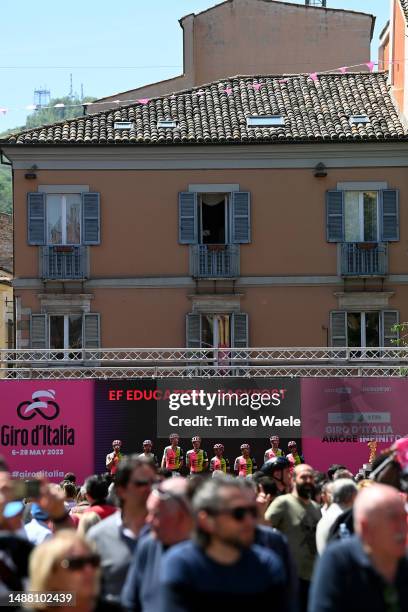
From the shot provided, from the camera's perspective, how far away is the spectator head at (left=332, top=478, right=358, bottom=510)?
32.6ft

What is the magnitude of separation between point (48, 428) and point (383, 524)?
17.7 metres

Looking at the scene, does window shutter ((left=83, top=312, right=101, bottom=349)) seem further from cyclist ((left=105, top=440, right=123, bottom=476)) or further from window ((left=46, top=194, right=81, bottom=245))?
cyclist ((left=105, top=440, right=123, bottom=476))

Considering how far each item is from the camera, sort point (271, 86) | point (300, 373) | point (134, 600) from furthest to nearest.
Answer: point (271, 86), point (300, 373), point (134, 600)

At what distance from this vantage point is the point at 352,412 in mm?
23578

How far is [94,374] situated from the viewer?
26.9 meters

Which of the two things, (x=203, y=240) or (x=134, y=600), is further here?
(x=203, y=240)

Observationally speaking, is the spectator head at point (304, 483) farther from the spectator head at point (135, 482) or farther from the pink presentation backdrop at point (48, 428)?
the pink presentation backdrop at point (48, 428)

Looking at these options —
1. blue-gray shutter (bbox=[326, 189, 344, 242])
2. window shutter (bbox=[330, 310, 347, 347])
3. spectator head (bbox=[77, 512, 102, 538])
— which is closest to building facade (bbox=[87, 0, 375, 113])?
blue-gray shutter (bbox=[326, 189, 344, 242])

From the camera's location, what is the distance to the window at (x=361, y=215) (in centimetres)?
3281

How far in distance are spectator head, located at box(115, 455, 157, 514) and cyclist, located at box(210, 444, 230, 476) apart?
1429 centimetres

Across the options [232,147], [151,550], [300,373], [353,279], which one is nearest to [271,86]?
[232,147]

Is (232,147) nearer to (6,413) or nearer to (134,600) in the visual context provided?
(6,413)

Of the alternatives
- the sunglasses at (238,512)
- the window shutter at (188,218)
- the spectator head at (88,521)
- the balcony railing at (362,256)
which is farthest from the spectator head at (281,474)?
the window shutter at (188,218)

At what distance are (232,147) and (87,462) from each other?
12012 mm
